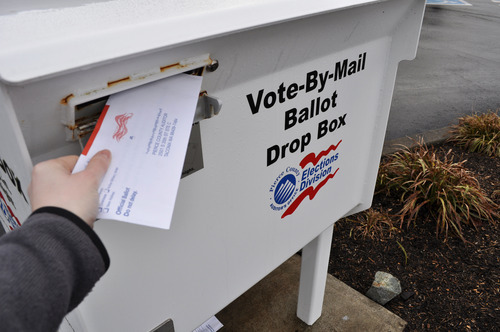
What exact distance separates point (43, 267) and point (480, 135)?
14.0 feet

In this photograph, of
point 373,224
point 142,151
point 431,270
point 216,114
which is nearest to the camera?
point 142,151

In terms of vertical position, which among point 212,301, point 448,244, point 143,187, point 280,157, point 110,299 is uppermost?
point 143,187

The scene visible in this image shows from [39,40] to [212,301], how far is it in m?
0.88

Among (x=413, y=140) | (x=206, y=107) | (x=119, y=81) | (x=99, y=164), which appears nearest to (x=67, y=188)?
(x=99, y=164)

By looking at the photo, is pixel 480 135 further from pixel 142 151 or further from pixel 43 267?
pixel 43 267

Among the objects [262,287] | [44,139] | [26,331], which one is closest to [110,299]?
[26,331]

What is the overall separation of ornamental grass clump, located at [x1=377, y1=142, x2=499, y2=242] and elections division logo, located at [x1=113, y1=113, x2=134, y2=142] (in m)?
2.64

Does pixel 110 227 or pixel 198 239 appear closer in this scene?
pixel 110 227

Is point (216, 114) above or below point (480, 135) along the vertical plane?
above

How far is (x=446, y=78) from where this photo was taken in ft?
21.6

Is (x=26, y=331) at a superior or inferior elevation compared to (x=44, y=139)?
inferior

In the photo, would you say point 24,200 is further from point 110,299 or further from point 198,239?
point 198,239

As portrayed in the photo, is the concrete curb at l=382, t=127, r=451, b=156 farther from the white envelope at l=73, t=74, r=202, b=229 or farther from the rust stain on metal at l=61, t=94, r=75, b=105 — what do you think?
the rust stain on metal at l=61, t=94, r=75, b=105

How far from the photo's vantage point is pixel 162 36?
2.28 ft
